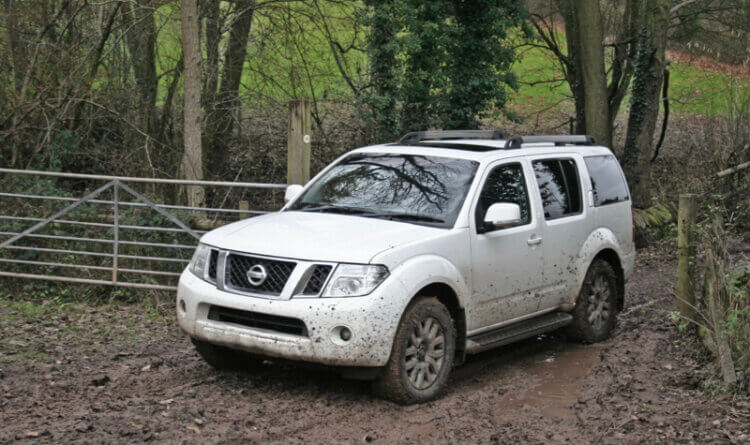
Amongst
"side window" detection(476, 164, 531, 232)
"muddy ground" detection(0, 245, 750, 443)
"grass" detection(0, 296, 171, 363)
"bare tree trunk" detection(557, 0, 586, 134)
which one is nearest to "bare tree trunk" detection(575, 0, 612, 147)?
"bare tree trunk" detection(557, 0, 586, 134)

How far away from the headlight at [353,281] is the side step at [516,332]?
132 cm

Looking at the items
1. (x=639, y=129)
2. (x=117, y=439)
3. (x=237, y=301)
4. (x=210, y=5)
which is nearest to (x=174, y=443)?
(x=117, y=439)

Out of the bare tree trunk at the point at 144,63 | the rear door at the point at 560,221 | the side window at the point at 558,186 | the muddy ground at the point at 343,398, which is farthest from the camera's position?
the bare tree trunk at the point at 144,63

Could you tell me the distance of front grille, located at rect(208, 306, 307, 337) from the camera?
6.07 m

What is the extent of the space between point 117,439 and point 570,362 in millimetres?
4436

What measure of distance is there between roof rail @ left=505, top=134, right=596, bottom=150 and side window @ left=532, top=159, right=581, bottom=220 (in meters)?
0.28

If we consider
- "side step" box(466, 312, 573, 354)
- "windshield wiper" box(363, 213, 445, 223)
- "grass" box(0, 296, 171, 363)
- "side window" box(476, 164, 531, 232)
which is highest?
"side window" box(476, 164, 531, 232)

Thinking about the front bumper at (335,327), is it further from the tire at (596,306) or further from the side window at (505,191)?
the tire at (596,306)

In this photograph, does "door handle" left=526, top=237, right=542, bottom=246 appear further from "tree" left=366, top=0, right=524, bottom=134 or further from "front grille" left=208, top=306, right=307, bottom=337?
"tree" left=366, top=0, right=524, bottom=134

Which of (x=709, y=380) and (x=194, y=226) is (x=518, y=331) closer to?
(x=709, y=380)

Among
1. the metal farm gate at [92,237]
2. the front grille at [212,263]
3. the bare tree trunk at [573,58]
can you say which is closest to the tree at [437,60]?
the bare tree trunk at [573,58]

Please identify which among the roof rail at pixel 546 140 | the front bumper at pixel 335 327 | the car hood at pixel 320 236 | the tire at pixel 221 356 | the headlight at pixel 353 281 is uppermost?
the roof rail at pixel 546 140

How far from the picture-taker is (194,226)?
37.1 feet

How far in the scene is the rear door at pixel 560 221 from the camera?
312 inches
